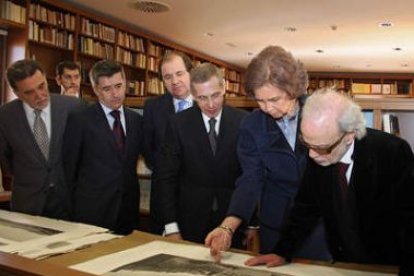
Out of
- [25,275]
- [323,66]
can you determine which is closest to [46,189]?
[25,275]

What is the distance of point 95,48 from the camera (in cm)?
687

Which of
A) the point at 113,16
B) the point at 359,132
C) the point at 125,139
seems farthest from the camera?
the point at 113,16

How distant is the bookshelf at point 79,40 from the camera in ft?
18.6

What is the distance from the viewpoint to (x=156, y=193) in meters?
2.23

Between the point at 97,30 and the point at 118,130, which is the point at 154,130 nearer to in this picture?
the point at 118,130

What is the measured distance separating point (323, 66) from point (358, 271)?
36.8 feet

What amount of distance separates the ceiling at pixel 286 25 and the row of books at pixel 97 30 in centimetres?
20

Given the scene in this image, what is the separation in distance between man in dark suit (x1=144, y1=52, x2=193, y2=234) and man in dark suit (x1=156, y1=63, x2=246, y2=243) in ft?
0.63

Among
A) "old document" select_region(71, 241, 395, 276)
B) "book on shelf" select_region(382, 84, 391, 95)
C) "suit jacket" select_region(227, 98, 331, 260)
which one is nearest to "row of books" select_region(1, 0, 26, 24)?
"suit jacket" select_region(227, 98, 331, 260)

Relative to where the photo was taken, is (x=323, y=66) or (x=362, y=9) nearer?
(x=362, y=9)

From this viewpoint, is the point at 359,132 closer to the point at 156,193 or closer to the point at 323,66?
the point at 156,193

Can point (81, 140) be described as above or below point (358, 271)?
above

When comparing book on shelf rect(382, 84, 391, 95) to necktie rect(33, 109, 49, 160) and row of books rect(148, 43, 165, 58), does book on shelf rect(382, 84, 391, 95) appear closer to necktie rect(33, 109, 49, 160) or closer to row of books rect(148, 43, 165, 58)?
row of books rect(148, 43, 165, 58)

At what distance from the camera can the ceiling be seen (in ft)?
21.1
